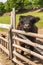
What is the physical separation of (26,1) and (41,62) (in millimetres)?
42933

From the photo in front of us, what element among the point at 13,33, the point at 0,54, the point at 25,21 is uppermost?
the point at 25,21

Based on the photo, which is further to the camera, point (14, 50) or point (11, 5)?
point (11, 5)

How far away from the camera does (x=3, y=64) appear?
6852 mm

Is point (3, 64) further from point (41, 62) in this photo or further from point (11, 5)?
point (11, 5)

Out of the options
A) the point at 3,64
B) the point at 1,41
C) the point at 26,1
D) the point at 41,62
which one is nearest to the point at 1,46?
the point at 1,41

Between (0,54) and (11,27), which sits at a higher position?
(11,27)

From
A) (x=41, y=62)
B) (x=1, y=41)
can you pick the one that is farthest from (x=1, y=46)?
(x=41, y=62)

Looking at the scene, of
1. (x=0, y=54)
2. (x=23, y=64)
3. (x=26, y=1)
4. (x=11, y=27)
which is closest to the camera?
(x=23, y=64)

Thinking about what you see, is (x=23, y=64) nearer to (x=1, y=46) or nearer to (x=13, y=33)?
(x=13, y=33)

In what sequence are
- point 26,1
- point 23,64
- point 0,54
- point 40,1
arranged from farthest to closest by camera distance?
point 26,1
point 40,1
point 0,54
point 23,64

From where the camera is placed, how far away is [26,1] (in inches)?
1921

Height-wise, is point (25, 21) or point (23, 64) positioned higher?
point (25, 21)

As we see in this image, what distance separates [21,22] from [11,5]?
145 ft

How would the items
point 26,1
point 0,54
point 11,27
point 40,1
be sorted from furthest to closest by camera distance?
point 26,1
point 40,1
point 0,54
point 11,27
